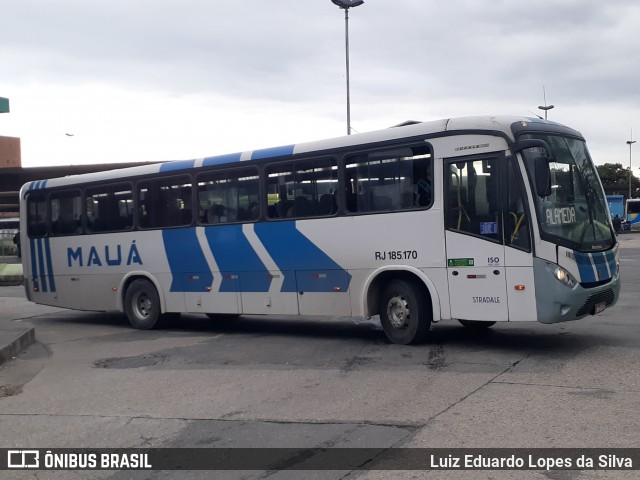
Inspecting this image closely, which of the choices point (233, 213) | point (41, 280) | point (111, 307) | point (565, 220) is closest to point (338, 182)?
point (233, 213)

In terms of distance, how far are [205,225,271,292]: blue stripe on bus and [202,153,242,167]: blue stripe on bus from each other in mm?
1174

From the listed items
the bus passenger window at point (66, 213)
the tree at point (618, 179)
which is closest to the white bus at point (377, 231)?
the bus passenger window at point (66, 213)

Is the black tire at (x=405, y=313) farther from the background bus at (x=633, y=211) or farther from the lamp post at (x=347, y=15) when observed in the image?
the background bus at (x=633, y=211)

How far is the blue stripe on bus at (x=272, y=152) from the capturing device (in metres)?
12.9

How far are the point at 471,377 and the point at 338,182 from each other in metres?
4.27

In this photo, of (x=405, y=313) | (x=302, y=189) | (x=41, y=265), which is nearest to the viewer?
(x=405, y=313)

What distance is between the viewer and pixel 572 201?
10.5 metres

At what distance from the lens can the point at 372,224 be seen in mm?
11664

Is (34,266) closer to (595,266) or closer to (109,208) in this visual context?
(109,208)

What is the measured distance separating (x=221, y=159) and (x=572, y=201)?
6.37m

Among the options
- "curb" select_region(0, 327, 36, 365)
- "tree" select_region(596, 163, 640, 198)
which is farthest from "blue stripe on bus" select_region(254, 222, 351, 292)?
"tree" select_region(596, 163, 640, 198)

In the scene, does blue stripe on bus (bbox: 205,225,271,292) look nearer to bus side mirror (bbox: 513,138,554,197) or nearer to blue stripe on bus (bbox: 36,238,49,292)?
bus side mirror (bbox: 513,138,554,197)

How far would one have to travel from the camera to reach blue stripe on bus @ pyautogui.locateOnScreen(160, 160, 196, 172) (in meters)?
14.6

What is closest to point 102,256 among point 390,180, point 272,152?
point 272,152
